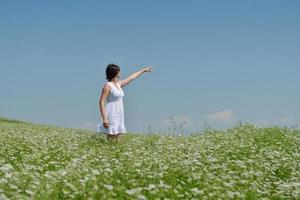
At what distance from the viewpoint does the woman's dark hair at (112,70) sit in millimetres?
13578

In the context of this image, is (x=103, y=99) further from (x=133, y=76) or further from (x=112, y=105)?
(x=133, y=76)

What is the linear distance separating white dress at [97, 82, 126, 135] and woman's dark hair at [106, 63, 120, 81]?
21cm

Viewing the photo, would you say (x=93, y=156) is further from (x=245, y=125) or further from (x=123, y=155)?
(x=245, y=125)

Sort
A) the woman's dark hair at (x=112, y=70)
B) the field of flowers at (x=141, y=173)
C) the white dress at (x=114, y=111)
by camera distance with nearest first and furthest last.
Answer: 1. the field of flowers at (x=141, y=173)
2. the woman's dark hair at (x=112, y=70)
3. the white dress at (x=114, y=111)

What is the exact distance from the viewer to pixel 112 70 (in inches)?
535

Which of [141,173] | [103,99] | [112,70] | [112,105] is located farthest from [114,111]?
[141,173]

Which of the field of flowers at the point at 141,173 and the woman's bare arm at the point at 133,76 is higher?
the woman's bare arm at the point at 133,76

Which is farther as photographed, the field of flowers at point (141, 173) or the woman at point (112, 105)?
the woman at point (112, 105)

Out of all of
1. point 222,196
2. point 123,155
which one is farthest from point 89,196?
point 123,155

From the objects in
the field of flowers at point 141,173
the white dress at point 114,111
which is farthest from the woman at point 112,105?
the field of flowers at point 141,173

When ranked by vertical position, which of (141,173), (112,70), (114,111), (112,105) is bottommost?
(141,173)

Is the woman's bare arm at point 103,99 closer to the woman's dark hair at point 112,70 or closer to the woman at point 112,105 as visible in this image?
the woman at point 112,105

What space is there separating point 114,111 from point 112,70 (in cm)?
102

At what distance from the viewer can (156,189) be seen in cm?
739
